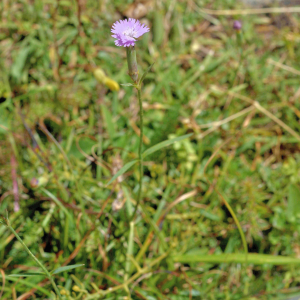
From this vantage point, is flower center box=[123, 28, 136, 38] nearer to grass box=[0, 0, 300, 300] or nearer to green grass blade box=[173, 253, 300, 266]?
grass box=[0, 0, 300, 300]

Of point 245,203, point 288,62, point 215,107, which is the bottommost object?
point 245,203

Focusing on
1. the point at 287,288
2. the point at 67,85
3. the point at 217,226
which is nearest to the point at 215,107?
the point at 217,226

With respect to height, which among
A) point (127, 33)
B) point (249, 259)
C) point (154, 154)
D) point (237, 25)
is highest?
point (237, 25)

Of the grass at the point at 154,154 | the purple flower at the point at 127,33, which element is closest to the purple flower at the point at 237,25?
the grass at the point at 154,154

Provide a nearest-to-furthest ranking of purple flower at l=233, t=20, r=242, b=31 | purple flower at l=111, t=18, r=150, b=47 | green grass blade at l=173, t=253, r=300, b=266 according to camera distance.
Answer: purple flower at l=111, t=18, r=150, b=47, green grass blade at l=173, t=253, r=300, b=266, purple flower at l=233, t=20, r=242, b=31

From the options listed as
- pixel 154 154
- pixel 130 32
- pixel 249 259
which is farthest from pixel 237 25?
pixel 249 259

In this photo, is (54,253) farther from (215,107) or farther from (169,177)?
(215,107)

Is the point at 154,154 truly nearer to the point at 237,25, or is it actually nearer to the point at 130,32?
the point at 237,25

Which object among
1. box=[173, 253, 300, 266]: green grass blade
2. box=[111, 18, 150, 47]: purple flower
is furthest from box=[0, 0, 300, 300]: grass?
box=[111, 18, 150, 47]: purple flower
